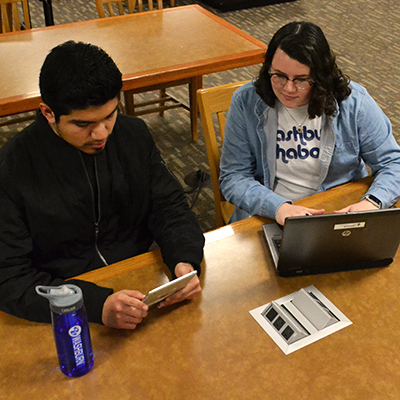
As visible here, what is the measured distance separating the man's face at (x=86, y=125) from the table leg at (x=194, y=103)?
6.64ft

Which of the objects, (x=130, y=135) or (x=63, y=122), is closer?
(x=63, y=122)

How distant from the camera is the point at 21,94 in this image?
7.56 feet

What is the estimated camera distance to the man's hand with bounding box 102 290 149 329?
1174 mm

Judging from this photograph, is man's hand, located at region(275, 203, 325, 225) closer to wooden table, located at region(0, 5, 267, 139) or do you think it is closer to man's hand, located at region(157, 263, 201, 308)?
man's hand, located at region(157, 263, 201, 308)

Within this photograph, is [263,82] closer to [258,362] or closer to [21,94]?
[258,362]

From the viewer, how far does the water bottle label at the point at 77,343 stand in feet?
3.36

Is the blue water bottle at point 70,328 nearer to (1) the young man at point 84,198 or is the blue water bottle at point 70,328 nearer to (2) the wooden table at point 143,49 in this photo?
(1) the young man at point 84,198

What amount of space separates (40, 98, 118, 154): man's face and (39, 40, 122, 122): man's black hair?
24mm

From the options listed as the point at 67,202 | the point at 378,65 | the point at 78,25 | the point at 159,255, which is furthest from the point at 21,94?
the point at 378,65

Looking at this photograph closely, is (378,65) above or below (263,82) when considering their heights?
below

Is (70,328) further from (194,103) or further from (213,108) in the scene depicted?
(194,103)

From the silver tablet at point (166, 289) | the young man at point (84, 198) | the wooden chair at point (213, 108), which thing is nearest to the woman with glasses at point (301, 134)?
the wooden chair at point (213, 108)

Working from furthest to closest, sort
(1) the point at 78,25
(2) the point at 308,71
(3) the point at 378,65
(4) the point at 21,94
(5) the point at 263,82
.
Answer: (3) the point at 378,65 < (1) the point at 78,25 < (4) the point at 21,94 < (5) the point at 263,82 < (2) the point at 308,71

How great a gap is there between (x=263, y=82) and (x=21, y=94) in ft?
3.85
